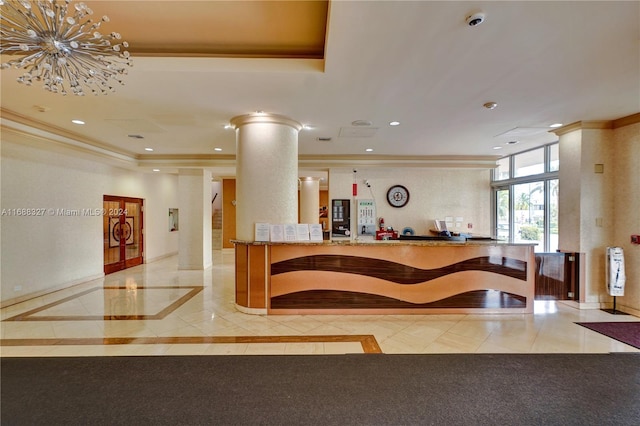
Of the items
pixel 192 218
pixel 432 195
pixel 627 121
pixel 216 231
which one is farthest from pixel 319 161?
pixel 216 231

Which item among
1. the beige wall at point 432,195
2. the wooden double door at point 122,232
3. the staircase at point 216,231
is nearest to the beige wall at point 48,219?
the wooden double door at point 122,232

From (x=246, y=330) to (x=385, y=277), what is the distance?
2127 millimetres

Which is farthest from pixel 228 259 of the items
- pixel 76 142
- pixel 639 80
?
pixel 639 80

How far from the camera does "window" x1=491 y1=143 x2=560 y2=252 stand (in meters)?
6.09

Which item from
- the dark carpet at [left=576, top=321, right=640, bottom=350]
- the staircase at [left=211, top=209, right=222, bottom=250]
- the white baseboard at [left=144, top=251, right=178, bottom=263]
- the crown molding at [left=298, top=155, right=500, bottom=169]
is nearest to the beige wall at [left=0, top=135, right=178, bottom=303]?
the white baseboard at [left=144, top=251, right=178, bottom=263]

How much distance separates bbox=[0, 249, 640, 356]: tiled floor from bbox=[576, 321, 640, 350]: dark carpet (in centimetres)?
14

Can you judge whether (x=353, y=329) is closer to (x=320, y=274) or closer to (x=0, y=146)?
(x=320, y=274)

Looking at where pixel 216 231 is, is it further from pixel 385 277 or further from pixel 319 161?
pixel 385 277

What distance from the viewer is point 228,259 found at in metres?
9.40

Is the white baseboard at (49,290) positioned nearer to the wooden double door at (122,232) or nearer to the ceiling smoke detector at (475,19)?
the wooden double door at (122,232)

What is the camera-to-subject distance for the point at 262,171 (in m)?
4.33

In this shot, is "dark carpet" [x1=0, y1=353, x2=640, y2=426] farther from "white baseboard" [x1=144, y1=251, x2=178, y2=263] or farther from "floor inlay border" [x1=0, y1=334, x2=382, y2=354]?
"white baseboard" [x1=144, y1=251, x2=178, y2=263]

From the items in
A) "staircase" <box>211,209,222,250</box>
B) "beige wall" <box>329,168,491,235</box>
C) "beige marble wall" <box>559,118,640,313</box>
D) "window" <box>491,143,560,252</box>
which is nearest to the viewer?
"beige marble wall" <box>559,118,640,313</box>

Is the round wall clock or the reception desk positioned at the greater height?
the round wall clock
